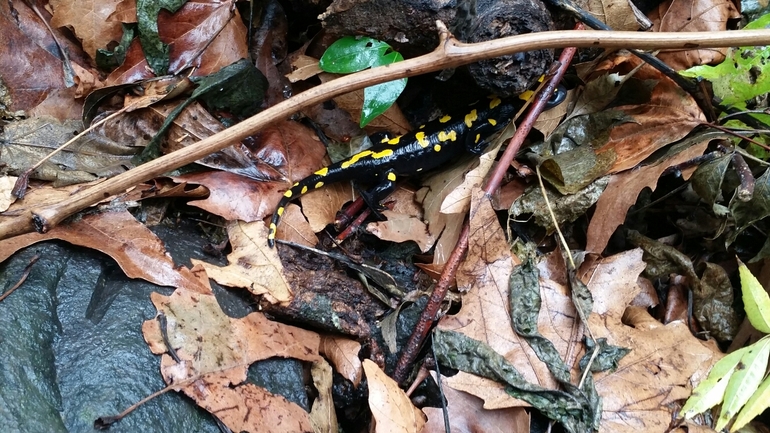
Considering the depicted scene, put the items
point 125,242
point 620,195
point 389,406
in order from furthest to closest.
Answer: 1. point 620,195
2. point 125,242
3. point 389,406

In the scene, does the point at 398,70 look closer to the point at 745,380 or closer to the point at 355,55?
the point at 355,55

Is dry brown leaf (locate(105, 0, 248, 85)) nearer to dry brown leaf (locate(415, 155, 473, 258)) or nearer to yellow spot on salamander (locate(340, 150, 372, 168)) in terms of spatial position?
yellow spot on salamander (locate(340, 150, 372, 168))

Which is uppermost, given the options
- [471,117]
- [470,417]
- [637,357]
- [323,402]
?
[471,117]

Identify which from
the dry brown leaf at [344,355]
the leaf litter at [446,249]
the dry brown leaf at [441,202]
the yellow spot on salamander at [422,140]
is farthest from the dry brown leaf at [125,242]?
the yellow spot on salamander at [422,140]

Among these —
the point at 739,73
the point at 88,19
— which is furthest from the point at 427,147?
the point at 88,19

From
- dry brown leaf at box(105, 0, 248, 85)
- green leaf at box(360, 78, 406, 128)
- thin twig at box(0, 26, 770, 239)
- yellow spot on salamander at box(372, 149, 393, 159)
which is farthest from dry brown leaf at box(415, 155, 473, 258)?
dry brown leaf at box(105, 0, 248, 85)

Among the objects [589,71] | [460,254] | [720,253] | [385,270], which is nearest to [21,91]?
[385,270]
